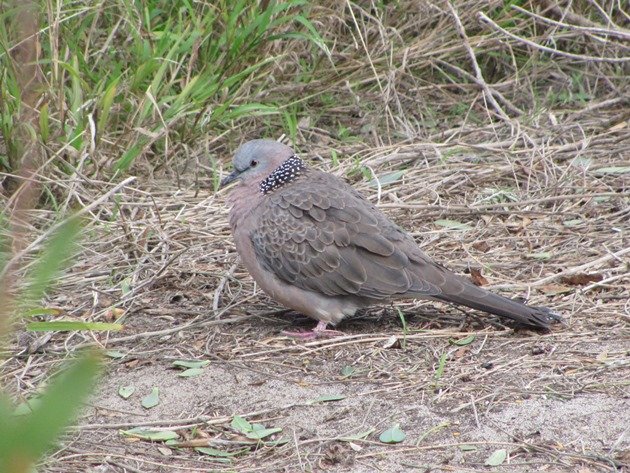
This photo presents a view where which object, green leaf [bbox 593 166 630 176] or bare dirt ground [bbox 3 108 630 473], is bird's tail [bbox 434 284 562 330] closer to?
bare dirt ground [bbox 3 108 630 473]

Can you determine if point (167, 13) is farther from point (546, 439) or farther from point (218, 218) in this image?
point (546, 439)

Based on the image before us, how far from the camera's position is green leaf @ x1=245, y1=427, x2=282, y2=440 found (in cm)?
346

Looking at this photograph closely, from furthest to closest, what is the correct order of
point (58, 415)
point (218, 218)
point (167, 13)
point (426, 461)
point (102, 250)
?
point (167, 13) → point (218, 218) → point (102, 250) → point (426, 461) → point (58, 415)

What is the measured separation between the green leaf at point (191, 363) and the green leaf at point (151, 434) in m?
0.55

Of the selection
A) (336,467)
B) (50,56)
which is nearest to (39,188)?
(50,56)

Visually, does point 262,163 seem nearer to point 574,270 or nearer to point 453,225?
point 453,225

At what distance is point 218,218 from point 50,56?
136cm

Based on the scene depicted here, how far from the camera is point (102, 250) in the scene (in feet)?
16.9

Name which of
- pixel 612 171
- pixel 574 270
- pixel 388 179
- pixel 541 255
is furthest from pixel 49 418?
pixel 612 171

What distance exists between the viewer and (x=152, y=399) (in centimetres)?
381

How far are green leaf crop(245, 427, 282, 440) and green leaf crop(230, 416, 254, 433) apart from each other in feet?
0.09

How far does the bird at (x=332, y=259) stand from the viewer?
4293 millimetres

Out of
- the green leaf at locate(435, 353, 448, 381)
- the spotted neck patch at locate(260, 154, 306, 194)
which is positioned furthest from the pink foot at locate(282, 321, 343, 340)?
the spotted neck patch at locate(260, 154, 306, 194)

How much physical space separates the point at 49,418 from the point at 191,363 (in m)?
3.11
